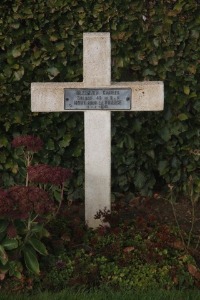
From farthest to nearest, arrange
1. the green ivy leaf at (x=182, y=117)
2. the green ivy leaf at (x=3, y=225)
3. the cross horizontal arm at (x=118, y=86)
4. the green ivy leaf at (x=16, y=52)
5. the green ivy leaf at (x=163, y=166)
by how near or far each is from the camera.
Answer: the green ivy leaf at (x=163, y=166) < the green ivy leaf at (x=182, y=117) < the green ivy leaf at (x=16, y=52) < the cross horizontal arm at (x=118, y=86) < the green ivy leaf at (x=3, y=225)

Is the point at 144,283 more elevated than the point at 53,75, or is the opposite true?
the point at 53,75

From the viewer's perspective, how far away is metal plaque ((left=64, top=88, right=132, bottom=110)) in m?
5.18

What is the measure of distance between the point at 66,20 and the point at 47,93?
104cm

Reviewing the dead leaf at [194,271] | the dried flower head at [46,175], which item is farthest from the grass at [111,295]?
the dried flower head at [46,175]

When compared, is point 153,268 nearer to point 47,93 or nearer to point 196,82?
point 47,93

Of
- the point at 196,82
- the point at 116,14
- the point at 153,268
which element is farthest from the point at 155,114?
the point at 153,268

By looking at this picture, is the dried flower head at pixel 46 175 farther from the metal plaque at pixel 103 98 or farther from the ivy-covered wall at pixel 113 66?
the ivy-covered wall at pixel 113 66

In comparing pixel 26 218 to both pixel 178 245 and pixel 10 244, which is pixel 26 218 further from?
pixel 178 245

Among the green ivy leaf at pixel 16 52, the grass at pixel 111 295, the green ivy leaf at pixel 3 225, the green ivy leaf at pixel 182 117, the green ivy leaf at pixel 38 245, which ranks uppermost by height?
the green ivy leaf at pixel 16 52

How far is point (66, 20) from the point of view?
6027 millimetres

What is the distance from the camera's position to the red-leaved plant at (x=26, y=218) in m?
4.34

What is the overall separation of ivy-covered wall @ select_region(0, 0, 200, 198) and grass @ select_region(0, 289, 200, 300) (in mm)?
1804

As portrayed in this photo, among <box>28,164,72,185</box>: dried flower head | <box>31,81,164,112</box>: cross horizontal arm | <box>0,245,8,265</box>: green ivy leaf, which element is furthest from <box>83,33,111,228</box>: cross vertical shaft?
<box>0,245,8,265</box>: green ivy leaf

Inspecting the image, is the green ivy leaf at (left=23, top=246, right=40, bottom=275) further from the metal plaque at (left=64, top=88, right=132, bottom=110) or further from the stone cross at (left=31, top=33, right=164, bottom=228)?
the metal plaque at (left=64, top=88, right=132, bottom=110)
